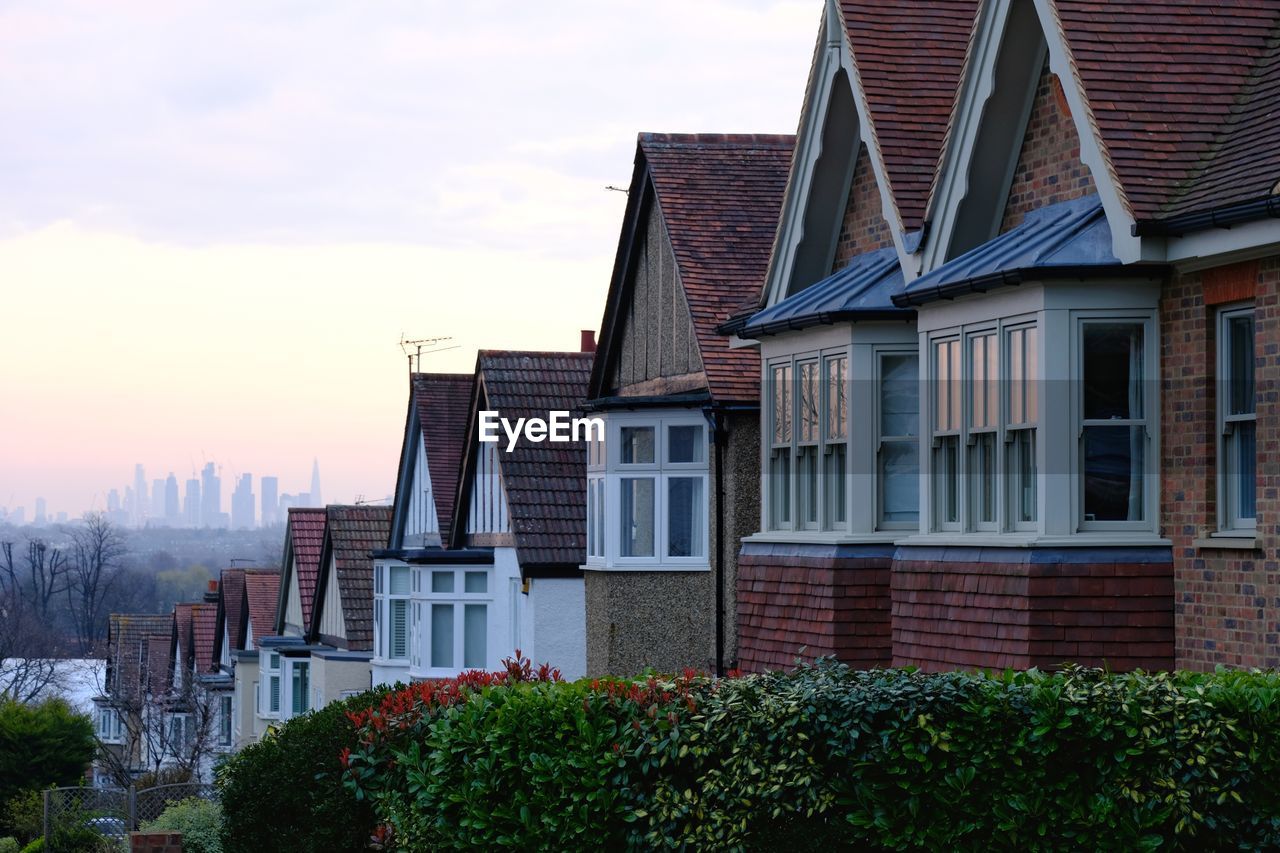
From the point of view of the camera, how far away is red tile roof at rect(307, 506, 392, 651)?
45.8 m

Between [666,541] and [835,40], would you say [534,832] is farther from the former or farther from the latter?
[666,541]

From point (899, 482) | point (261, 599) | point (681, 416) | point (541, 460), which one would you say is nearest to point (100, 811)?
point (541, 460)

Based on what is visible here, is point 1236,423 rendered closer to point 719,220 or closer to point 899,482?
point 899,482

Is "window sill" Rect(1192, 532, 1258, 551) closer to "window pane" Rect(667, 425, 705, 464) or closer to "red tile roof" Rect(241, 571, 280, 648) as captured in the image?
"window pane" Rect(667, 425, 705, 464)

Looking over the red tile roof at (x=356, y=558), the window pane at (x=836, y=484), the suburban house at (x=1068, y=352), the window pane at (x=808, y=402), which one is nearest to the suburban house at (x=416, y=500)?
the red tile roof at (x=356, y=558)

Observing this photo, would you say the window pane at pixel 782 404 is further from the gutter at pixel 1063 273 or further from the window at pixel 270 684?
the window at pixel 270 684

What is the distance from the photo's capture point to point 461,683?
46.3 feet

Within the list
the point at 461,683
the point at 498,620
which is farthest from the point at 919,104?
the point at 498,620

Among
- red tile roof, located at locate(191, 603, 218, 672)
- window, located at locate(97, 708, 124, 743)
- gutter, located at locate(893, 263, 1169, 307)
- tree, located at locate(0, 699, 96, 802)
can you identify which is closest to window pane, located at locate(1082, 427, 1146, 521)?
gutter, located at locate(893, 263, 1169, 307)

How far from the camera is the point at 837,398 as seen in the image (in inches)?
709

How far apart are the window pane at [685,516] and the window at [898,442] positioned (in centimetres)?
721

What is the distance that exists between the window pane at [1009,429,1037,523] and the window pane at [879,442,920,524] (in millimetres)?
2883

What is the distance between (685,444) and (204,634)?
51.2m

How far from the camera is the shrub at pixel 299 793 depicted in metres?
15.3
